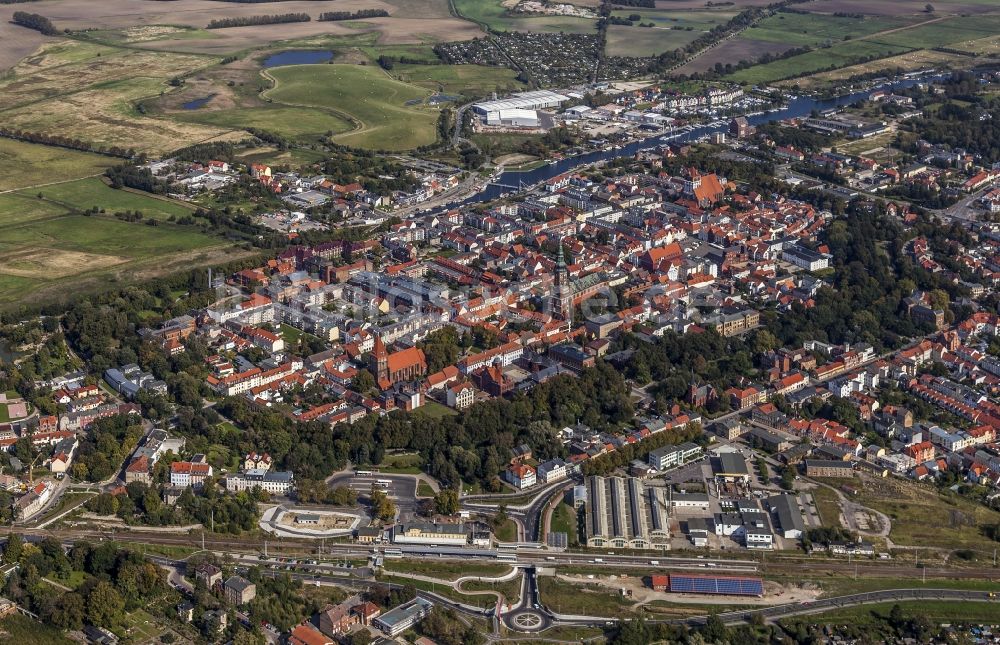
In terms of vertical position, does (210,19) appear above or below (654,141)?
above

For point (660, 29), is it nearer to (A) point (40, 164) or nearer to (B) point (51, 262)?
(A) point (40, 164)

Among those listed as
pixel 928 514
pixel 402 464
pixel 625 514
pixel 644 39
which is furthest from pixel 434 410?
pixel 644 39

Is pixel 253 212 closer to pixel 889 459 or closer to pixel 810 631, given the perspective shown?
pixel 889 459

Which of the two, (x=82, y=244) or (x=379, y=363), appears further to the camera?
(x=82, y=244)

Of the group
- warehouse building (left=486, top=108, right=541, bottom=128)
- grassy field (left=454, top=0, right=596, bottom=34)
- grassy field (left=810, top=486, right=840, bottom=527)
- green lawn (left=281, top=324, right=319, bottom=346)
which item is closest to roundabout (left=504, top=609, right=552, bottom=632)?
grassy field (left=810, top=486, right=840, bottom=527)

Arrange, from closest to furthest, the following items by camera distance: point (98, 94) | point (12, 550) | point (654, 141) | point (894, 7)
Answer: point (12, 550) < point (654, 141) < point (98, 94) < point (894, 7)

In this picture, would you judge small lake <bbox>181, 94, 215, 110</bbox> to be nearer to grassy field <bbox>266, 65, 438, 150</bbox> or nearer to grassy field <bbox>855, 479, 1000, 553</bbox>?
grassy field <bbox>266, 65, 438, 150</bbox>

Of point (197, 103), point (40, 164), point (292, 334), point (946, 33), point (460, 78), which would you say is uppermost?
→ point (946, 33)
